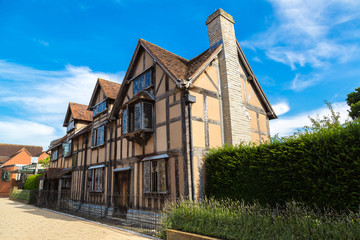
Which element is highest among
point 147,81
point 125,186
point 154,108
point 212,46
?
point 212,46

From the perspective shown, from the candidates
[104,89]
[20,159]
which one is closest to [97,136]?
[104,89]

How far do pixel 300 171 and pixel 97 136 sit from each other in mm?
14239

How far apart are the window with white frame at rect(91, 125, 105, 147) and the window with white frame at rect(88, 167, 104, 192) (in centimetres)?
187

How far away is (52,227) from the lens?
10109 millimetres

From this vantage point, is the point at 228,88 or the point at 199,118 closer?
the point at 199,118

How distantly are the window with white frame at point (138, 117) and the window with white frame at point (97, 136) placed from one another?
428 cm

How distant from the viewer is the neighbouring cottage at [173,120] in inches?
399

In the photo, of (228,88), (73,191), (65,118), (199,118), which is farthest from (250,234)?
(65,118)

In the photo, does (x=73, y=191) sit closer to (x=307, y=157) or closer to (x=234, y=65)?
(x=234, y=65)

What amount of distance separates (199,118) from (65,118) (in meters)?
18.9

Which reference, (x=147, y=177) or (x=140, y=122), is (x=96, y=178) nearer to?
(x=147, y=177)

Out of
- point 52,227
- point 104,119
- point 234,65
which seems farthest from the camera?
point 104,119

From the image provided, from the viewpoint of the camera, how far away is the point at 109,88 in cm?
1814

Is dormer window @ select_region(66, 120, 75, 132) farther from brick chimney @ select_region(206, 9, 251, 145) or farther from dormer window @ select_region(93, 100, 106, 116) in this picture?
brick chimney @ select_region(206, 9, 251, 145)
